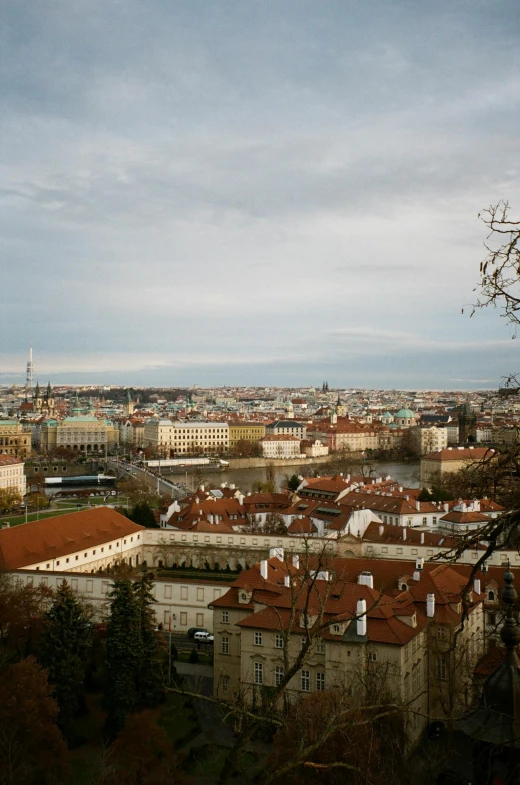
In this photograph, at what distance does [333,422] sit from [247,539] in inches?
2128

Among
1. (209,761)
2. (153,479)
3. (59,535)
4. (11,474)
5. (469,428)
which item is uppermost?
(469,428)

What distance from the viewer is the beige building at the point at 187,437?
67.3 metres

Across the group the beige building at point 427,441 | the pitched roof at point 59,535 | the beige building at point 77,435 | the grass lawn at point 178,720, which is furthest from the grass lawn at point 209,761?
the beige building at point 77,435

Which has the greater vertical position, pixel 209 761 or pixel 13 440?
pixel 13 440

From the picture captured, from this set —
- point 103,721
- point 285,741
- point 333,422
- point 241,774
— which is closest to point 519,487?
point 285,741

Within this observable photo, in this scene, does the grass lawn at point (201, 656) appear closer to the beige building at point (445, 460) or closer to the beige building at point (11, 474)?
the beige building at point (11, 474)

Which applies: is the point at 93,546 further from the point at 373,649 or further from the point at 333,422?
the point at 333,422

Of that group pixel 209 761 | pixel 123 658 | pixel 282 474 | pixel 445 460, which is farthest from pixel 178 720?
pixel 282 474

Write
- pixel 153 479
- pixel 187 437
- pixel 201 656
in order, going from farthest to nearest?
pixel 187 437, pixel 153 479, pixel 201 656

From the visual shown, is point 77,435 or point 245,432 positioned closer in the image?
point 77,435

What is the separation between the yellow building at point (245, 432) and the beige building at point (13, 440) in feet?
60.7

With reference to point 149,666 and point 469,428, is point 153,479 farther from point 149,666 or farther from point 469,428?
point 469,428

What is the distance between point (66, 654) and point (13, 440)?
52287 mm

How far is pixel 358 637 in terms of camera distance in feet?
35.2
